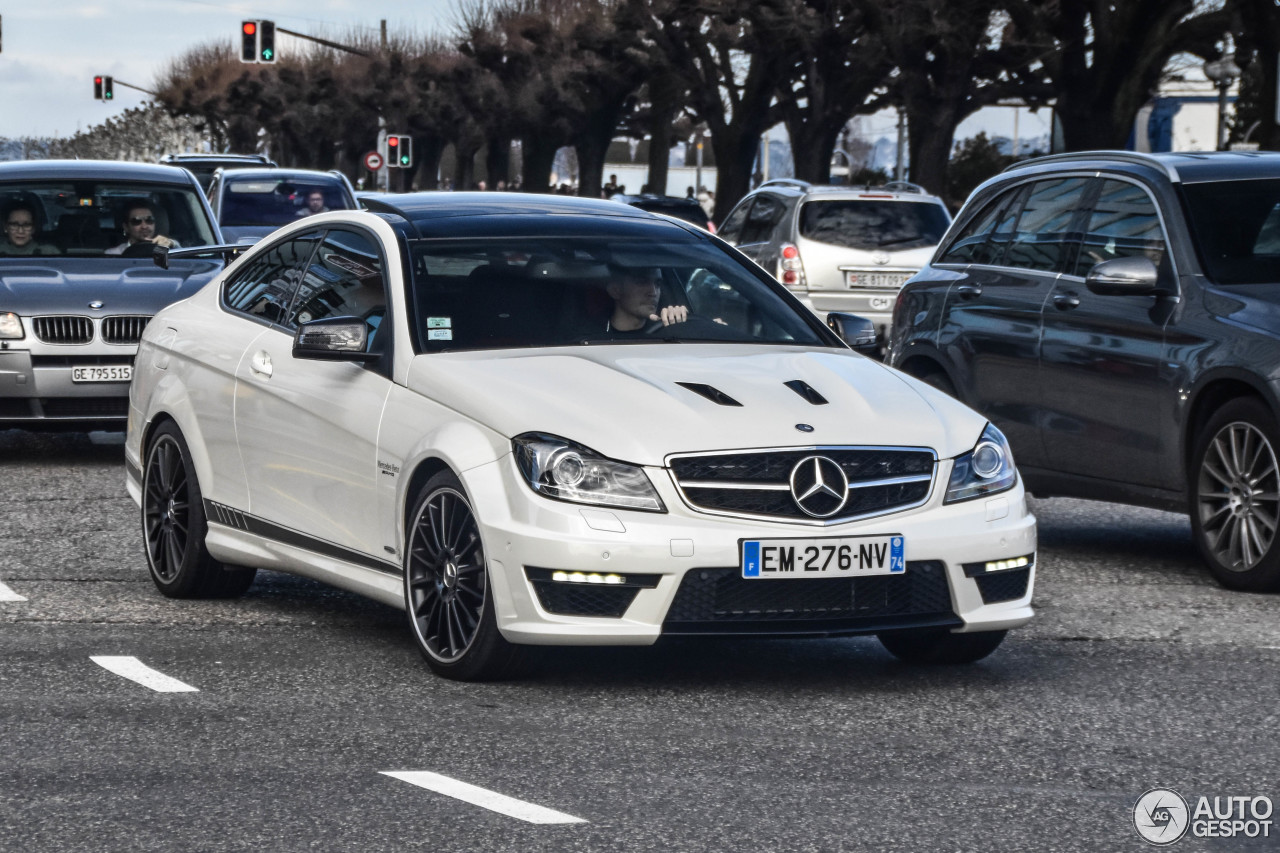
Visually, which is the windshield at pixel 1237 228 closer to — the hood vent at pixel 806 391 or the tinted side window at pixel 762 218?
the hood vent at pixel 806 391

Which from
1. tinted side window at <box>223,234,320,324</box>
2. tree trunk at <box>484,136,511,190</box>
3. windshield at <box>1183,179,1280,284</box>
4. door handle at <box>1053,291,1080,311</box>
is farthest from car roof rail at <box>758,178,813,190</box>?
tree trunk at <box>484,136,511,190</box>

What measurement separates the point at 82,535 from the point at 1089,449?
14.9 ft

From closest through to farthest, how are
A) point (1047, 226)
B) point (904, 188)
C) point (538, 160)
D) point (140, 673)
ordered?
1. point (140, 673)
2. point (1047, 226)
3. point (904, 188)
4. point (538, 160)

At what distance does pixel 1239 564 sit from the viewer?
8.51 m

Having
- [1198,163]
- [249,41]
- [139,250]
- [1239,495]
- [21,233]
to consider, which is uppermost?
[249,41]

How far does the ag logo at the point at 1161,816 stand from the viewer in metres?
4.78

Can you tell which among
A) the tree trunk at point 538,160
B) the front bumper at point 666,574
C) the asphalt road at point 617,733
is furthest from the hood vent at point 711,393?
the tree trunk at point 538,160

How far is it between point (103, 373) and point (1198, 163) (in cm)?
645

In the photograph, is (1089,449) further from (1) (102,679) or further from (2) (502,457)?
(1) (102,679)

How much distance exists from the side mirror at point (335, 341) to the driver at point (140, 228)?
7.09 m

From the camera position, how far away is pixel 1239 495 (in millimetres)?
8469

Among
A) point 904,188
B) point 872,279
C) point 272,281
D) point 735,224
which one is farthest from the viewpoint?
point 735,224

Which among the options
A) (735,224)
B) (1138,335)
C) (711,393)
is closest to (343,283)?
(711,393)

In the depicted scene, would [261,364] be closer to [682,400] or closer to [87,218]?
[682,400]
